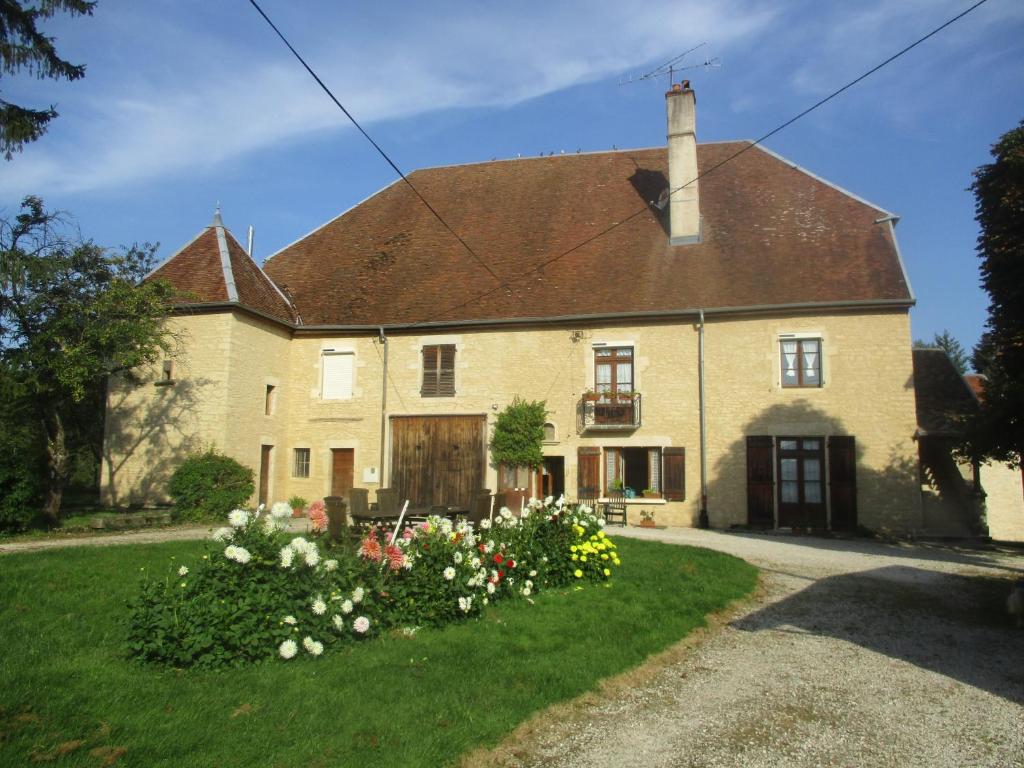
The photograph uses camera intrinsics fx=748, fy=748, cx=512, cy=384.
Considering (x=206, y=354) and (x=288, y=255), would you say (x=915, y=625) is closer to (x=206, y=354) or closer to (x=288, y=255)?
(x=206, y=354)

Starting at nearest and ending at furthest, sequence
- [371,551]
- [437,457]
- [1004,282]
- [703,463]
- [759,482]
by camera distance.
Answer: [371,551] → [1004,282] → [759,482] → [703,463] → [437,457]

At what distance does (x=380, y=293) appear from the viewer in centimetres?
2058

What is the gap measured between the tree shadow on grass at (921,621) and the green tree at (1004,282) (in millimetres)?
2876

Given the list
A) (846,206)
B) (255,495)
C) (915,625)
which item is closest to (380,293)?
(255,495)

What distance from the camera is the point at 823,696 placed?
5539 mm

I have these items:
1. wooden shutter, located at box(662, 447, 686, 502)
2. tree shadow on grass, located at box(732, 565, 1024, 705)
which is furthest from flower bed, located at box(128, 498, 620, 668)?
wooden shutter, located at box(662, 447, 686, 502)

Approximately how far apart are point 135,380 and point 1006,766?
16657 mm

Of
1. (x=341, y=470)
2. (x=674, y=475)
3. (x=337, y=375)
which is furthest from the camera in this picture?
(x=337, y=375)

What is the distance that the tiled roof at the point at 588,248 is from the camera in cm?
1822

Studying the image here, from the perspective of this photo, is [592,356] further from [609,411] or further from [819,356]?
[819,356]

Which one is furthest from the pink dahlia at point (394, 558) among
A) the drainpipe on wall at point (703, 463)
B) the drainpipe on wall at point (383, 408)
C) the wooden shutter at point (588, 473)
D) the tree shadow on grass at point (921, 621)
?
the drainpipe on wall at point (383, 408)

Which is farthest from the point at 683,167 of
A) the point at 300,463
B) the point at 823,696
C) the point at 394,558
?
the point at 823,696

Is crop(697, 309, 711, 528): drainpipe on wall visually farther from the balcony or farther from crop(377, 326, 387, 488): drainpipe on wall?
crop(377, 326, 387, 488): drainpipe on wall

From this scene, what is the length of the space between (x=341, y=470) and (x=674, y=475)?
28.3 feet
